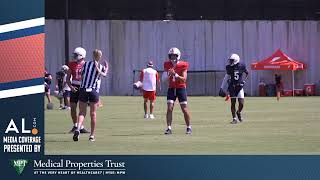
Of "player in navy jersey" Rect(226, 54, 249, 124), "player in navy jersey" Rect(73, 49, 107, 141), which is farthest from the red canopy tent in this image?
"player in navy jersey" Rect(73, 49, 107, 141)

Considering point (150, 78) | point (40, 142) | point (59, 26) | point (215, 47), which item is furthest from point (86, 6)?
point (40, 142)

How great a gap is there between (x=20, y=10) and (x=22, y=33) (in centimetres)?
35

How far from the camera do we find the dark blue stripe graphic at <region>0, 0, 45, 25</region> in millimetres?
11742

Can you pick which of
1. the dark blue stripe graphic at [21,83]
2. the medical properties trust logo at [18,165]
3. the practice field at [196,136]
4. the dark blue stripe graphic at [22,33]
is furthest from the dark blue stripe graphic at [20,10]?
the practice field at [196,136]

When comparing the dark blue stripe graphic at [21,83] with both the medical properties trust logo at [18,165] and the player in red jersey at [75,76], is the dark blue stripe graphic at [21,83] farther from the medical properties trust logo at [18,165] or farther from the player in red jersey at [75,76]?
the player in red jersey at [75,76]

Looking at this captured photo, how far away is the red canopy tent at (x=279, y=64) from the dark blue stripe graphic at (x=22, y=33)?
156 feet

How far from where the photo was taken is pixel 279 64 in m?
59.3

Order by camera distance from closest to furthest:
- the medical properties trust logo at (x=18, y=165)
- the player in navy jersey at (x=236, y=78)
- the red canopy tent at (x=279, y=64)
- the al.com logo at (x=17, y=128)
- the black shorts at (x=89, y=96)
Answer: the medical properties trust logo at (x=18, y=165), the al.com logo at (x=17, y=128), the black shorts at (x=89, y=96), the player in navy jersey at (x=236, y=78), the red canopy tent at (x=279, y=64)

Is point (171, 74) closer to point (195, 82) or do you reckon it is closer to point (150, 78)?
point (150, 78)

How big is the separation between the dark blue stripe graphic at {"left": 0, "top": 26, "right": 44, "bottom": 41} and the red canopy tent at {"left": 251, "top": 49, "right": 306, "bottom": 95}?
47602mm

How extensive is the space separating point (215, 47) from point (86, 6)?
971 centimetres

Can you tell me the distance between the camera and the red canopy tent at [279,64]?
5869cm

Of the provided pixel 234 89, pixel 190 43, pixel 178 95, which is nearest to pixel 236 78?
pixel 234 89

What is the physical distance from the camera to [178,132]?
22.6m
